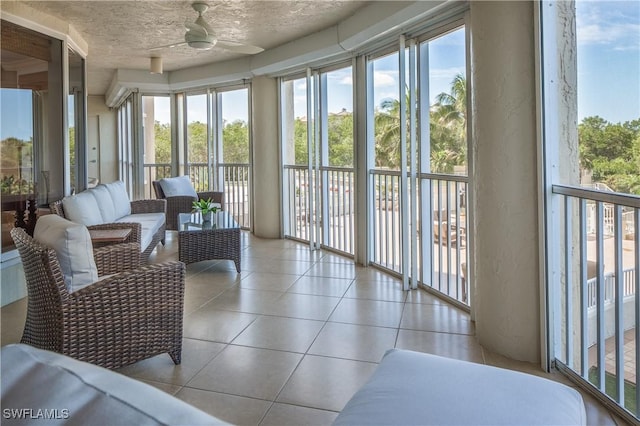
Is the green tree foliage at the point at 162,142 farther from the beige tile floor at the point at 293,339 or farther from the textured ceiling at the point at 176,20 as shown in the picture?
the beige tile floor at the point at 293,339

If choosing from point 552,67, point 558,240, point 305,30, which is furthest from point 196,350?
point 305,30

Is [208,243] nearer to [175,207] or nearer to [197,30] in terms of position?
[197,30]

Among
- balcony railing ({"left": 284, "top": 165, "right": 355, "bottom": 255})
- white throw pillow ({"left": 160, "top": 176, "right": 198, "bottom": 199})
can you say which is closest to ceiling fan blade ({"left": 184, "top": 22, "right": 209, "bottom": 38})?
balcony railing ({"left": 284, "top": 165, "right": 355, "bottom": 255})

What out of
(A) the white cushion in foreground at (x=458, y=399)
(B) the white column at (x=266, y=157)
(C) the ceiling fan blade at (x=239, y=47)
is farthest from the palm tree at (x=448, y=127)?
(B) the white column at (x=266, y=157)

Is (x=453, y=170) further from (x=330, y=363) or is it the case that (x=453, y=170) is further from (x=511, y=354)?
(x=330, y=363)

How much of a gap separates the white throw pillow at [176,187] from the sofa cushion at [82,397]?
242 inches

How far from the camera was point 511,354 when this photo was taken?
264cm

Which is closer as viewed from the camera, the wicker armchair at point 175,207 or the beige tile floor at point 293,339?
the beige tile floor at point 293,339

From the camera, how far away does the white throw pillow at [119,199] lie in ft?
16.7

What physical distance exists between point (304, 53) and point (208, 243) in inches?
95.9

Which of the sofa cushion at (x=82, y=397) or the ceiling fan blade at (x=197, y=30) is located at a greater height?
the ceiling fan blade at (x=197, y=30)

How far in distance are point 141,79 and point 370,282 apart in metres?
5.45

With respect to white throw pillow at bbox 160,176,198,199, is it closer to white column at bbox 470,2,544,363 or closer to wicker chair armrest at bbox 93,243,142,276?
wicker chair armrest at bbox 93,243,142,276

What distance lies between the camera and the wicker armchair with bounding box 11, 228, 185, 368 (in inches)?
85.4
